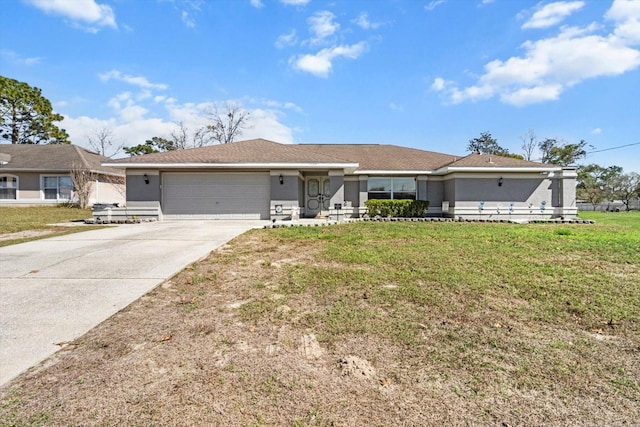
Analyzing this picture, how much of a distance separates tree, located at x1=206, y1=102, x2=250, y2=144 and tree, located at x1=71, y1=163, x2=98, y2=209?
56.0ft

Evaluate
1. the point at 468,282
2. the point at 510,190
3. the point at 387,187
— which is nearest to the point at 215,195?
the point at 387,187

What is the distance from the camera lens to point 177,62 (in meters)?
17.7

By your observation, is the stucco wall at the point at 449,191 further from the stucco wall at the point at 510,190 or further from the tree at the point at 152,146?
the tree at the point at 152,146

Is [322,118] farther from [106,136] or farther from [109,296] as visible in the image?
[106,136]

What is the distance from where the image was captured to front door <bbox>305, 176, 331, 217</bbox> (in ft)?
58.8

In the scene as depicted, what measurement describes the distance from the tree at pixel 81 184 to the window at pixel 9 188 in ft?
16.3

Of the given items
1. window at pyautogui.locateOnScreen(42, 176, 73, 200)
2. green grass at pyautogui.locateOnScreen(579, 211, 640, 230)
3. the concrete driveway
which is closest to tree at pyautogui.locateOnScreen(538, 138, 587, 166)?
green grass at pyautogui.locateOnScreen(579, 211, 640, 230)

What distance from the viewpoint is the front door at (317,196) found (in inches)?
706

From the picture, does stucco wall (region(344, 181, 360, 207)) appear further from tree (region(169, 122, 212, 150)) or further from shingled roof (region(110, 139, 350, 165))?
tree (region(169, 122, 212, 150))

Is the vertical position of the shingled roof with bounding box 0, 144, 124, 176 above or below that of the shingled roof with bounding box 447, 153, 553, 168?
above

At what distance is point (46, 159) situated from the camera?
79.7 ft

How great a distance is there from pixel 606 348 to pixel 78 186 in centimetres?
2785

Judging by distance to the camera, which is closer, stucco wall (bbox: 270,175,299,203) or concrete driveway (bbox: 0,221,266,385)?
concrete driveway (bbox: 0,221,266,385)

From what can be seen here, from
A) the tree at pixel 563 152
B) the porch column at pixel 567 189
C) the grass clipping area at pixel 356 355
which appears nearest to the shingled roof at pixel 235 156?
the grass clipping area at pixel 356 355
